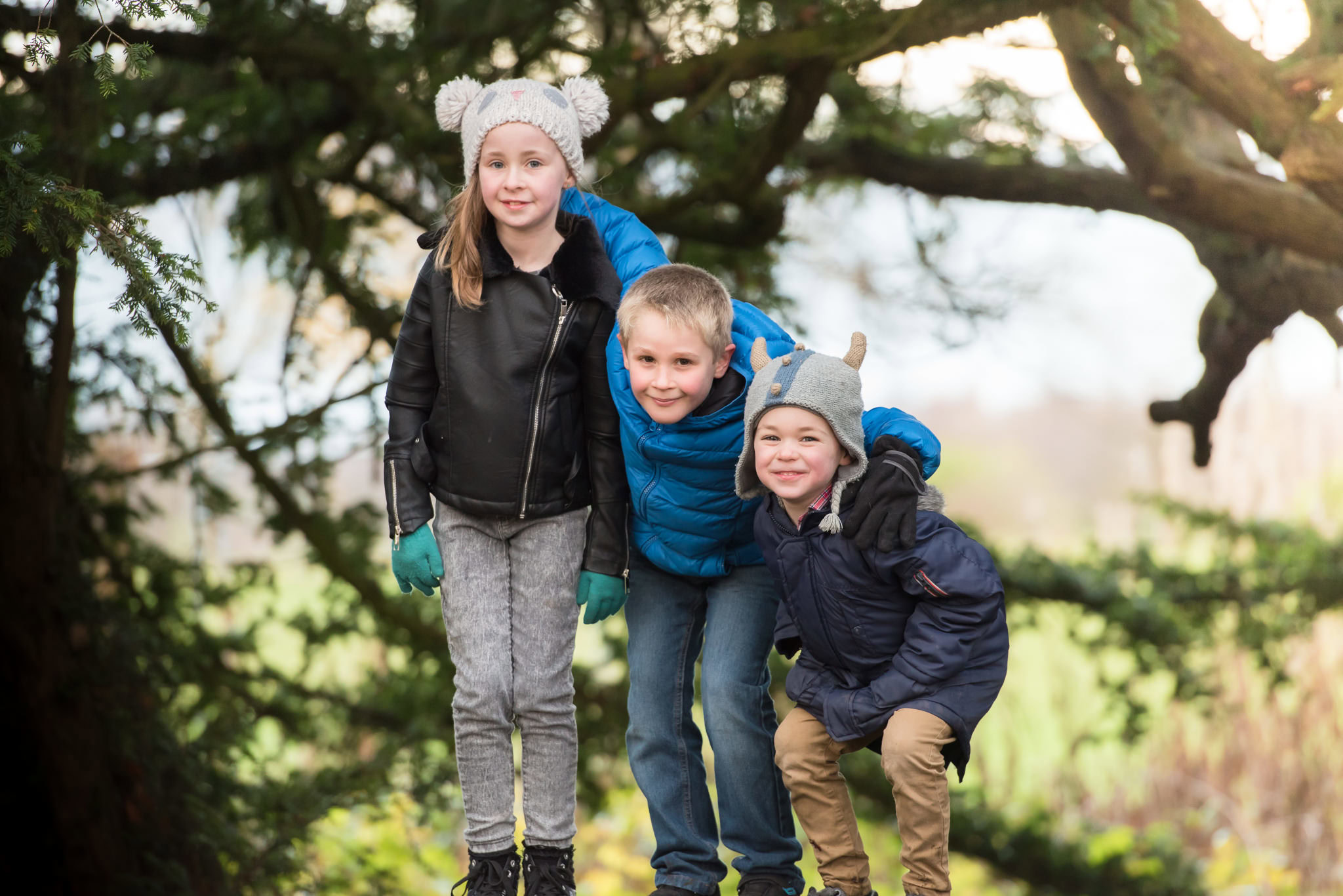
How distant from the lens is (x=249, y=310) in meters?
8.19

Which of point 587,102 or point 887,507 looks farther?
point 587,102

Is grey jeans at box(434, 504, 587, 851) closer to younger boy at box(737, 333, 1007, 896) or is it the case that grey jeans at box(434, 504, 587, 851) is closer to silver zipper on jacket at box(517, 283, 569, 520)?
silver zipper on jacket at box(517, 283, 569, 520)

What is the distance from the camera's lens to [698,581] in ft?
8.98

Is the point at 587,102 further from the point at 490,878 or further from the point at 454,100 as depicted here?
the point at 490,878

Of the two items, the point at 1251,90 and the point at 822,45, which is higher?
the point at 822,45

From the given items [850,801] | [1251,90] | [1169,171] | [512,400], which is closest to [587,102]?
[512,400]

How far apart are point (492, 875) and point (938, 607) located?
42.4 inches

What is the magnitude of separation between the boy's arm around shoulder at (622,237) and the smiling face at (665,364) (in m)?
0.30

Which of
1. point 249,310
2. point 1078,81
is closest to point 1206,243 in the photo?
point 1078,81

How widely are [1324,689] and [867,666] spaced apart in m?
6.14

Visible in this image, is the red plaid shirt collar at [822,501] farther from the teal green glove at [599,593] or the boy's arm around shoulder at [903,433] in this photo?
the teal green glove at [599,593]

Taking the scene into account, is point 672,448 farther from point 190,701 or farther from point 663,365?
point 190,701

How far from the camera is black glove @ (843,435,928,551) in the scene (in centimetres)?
Result: 231

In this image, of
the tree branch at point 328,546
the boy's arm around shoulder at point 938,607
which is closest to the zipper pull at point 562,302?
the boy's arm around shoulder at point 938,607
